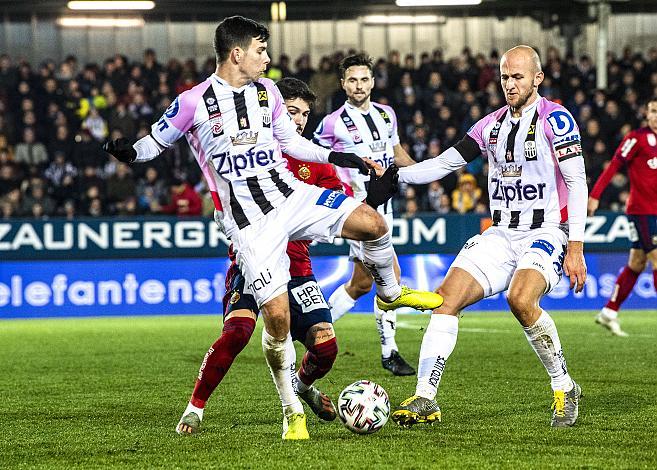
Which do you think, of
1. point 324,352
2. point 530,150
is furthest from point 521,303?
point 324,352

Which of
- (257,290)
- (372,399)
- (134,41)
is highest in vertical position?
(134,41)

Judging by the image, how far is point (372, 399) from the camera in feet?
20.1

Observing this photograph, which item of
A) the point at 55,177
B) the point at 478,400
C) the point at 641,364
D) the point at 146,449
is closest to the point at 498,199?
the point at 478,400

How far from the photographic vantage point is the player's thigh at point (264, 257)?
19.6 ft

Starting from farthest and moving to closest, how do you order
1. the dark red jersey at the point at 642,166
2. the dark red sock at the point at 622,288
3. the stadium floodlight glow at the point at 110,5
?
1. the stadium floodlight glow at the point at 110,5
2. the dark red sock at the point at 622,288
3. the dark red jersey at the point at 642,166

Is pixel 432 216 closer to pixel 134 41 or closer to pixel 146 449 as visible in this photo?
pixel 146 449

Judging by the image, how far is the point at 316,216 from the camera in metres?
6.11

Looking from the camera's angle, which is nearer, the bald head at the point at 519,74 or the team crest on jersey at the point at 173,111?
the team crest on jersey at the point at 173,111

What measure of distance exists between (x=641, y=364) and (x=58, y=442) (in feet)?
18.0

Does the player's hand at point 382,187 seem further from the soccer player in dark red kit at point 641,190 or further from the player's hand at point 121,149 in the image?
the soccer player in dark red kit at point 641,190

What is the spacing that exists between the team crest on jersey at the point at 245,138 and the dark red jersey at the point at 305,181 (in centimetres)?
81

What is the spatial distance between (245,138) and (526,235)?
1768 mm

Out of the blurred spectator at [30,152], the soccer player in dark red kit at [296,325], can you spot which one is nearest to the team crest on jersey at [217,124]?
the soccer player in dark red kit at [296,325]

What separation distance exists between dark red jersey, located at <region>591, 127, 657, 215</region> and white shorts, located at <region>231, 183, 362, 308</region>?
6.98 m
